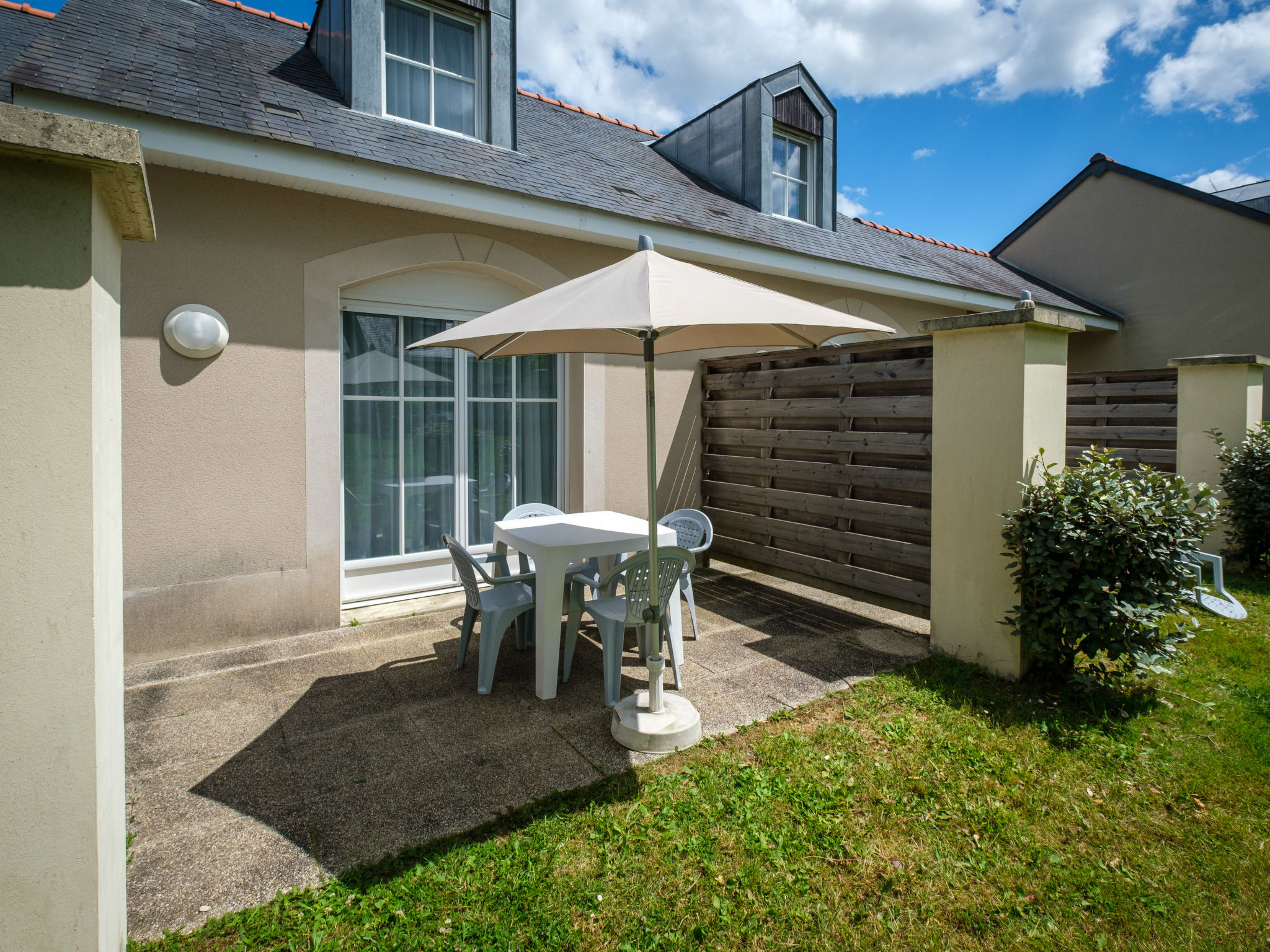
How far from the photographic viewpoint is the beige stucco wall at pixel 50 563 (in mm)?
1519

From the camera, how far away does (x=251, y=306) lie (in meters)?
4.64

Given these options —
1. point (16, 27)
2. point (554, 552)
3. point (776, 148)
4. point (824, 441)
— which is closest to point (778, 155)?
point (776, 148)

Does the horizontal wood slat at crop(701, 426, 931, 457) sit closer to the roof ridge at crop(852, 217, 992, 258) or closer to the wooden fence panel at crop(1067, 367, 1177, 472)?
the wooden fence panel at crop(1067, 367, 1177, 472)

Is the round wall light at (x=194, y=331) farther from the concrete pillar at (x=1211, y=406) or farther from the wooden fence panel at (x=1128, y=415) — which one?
the concrete pillar at (x=1211, y=406)

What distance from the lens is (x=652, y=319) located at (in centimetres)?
248

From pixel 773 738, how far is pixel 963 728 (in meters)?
1.00

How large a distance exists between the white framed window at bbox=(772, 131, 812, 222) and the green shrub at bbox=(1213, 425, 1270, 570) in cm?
553

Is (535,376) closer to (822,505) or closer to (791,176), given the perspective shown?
(822,505)

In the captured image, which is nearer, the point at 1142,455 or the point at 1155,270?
the point at 1142,455

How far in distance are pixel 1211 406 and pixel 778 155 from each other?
586 cm

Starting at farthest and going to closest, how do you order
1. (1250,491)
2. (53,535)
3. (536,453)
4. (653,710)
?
1. (536,453)
2. (1250,491)
3. (653,710)
4. (53,535)

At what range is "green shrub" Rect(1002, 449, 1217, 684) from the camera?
11.3 ft

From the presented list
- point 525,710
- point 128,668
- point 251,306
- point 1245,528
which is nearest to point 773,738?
point 525,710

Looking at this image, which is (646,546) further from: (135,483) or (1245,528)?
(1245,528)
